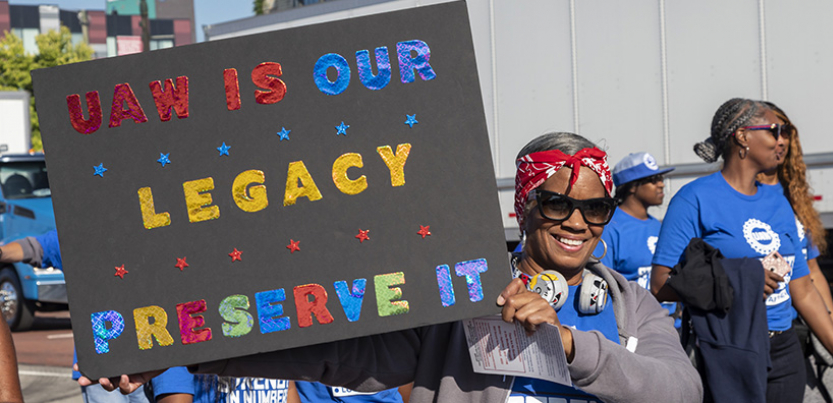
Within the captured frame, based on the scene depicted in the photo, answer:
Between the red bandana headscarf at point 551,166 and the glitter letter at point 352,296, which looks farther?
the red bandana headscarf at point 551,166

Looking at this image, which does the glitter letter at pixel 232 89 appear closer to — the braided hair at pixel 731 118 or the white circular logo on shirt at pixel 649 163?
the braided hair at pixel 731 118

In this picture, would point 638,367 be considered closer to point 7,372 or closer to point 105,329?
point 105,329

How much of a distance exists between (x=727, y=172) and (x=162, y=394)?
2.71 meters

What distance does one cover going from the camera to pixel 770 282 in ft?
12.6

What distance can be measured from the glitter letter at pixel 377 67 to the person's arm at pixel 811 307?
9.69ft

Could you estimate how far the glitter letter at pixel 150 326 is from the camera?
2.00 m

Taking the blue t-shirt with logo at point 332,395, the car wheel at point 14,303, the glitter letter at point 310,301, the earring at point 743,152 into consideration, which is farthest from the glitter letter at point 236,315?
the car wheel at point 14,303

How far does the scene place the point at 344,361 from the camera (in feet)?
7.20

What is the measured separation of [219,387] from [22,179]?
38.8 feet

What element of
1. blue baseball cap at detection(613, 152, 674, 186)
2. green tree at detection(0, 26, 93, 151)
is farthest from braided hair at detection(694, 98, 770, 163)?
A: green tree at detection(0, 26, 93, 151)

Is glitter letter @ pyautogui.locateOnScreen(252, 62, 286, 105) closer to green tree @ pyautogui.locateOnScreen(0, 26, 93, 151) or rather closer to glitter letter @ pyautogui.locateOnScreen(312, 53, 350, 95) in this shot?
glitter letter @ pyautogui.locateOnScreen(312, 53, 350, 95)

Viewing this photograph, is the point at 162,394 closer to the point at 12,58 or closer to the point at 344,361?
the point at 344,361

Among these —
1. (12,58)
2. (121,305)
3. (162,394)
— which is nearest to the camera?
(121,305)

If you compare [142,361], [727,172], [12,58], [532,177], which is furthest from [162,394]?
[12,58]
